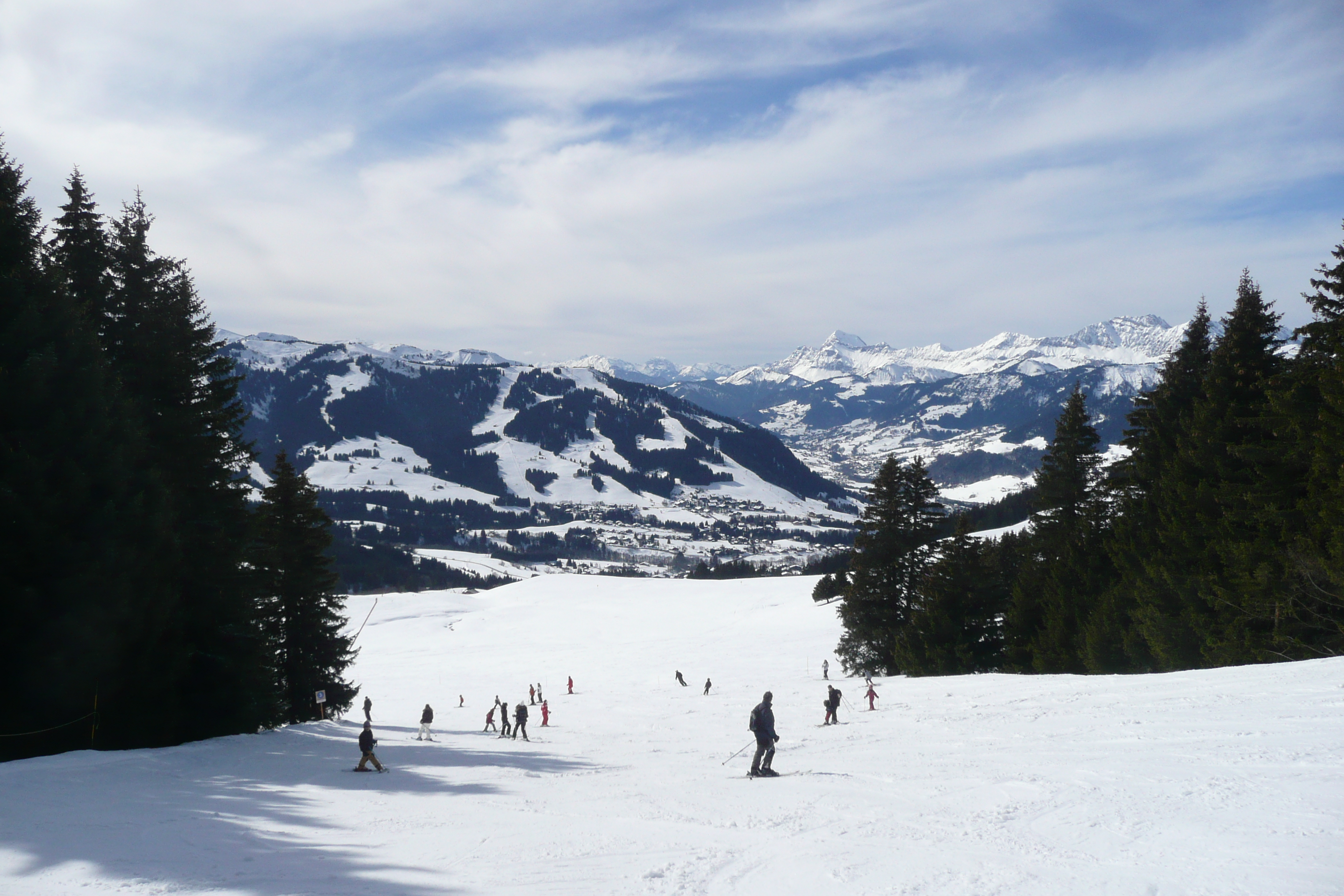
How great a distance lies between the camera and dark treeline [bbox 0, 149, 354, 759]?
1570 cm

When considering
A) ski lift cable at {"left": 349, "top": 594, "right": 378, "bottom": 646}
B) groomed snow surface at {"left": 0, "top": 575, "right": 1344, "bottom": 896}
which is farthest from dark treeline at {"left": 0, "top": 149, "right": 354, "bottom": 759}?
ski lift cable at {"left": 349, "top": 594, "right": 378, "bottom": 646}

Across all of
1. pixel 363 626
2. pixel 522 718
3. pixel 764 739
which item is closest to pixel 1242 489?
pixel 764 739

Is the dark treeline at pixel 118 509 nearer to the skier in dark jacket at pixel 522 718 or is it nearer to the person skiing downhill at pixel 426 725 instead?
the person skiing downhill at pixel 426 725

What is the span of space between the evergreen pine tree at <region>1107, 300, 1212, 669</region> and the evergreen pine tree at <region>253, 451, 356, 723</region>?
101 feet

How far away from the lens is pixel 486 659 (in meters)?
68.8

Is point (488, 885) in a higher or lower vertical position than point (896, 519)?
lower

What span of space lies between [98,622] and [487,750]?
10957 mm

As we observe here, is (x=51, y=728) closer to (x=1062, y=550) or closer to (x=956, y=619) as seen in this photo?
(x=956, y=619)

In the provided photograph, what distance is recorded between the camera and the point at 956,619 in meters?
37.1

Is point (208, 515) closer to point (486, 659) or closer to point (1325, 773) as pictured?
point (1325, 773)

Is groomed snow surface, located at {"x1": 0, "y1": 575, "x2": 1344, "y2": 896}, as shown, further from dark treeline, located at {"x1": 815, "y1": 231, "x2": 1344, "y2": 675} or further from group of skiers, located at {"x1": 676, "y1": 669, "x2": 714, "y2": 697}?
group of skiers, located at {"x1": 676, "y1": 669, "x2": 714, "y2": 697}

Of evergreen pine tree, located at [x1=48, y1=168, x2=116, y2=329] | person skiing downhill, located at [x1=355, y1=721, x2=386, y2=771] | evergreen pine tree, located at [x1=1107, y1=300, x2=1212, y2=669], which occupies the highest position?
evergreen pine tree, located at [x1=48, y1=168, x2=116, y2=329]

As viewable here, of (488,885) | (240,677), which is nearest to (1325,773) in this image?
(488,885)

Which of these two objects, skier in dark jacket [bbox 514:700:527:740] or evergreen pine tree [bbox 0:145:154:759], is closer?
evergreen pine tree [bbox 0:145:154:759]
